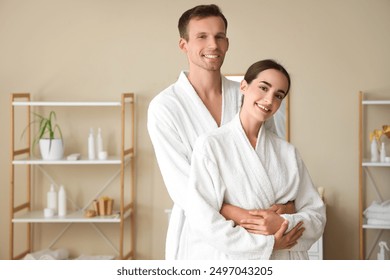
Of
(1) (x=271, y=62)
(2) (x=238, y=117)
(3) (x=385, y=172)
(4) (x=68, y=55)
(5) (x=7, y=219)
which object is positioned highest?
(4) (x=68, y=55)

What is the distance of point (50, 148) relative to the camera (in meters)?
3.61

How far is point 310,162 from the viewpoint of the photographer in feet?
12.1

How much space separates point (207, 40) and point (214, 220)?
45 centimetres

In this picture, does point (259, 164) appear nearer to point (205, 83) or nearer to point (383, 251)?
point (205, 83)

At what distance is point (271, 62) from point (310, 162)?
2.20m

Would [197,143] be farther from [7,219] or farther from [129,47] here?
[7,219]

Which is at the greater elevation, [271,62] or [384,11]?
[384,11]

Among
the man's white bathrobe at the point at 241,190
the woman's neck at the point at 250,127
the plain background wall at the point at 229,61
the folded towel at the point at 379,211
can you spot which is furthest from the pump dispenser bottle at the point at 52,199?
the woman's neck at the point at 250,127

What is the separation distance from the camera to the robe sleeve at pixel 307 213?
1.57 m

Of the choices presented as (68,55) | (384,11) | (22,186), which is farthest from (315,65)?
(22,186)

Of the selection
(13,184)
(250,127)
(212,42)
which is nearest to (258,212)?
(250,127)

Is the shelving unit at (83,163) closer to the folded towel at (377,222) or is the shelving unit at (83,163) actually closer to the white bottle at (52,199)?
the white bottle at (52,199)

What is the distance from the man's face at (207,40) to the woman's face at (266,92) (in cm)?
17

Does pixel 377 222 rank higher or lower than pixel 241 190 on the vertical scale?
lower
